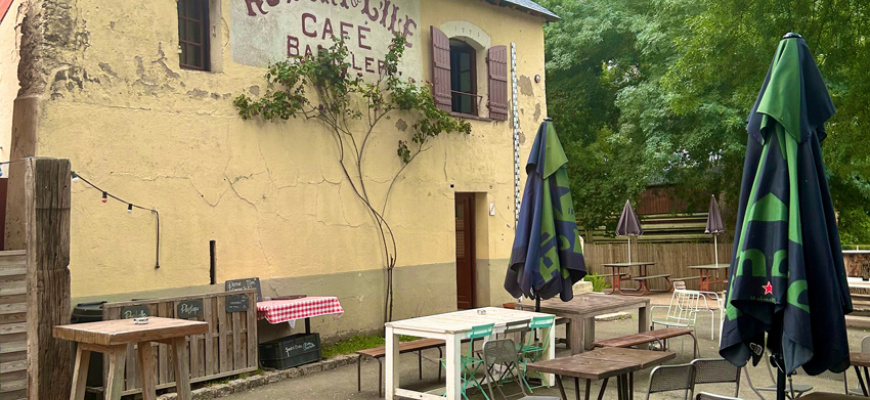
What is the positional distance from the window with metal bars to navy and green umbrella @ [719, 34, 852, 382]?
6843 mm

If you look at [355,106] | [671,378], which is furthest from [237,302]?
[671,378]

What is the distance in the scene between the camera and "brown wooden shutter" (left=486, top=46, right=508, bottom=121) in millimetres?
13000

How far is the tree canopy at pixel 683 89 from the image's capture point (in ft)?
30.9

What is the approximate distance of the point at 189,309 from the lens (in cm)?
800

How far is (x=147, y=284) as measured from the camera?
8.52 metres

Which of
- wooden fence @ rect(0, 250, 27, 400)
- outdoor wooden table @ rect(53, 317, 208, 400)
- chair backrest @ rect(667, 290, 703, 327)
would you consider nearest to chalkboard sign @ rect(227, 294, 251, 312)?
wooden fence @ rect(0, 250, 27, 400)

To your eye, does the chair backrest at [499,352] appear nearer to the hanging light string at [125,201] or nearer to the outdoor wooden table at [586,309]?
the outdoor wooden table at [586,309]

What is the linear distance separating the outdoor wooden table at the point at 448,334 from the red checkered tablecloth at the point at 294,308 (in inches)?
73.3

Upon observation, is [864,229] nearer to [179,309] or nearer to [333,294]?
[333,294]

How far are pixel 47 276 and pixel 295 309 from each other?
10.7 ft

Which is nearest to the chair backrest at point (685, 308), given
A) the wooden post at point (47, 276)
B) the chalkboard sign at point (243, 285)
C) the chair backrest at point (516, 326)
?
the chair backrest at point (516, 326)

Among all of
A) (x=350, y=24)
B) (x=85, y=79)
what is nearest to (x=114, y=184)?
(x=85, y=79)

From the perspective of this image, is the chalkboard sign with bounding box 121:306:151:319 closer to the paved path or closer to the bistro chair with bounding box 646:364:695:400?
the paved path

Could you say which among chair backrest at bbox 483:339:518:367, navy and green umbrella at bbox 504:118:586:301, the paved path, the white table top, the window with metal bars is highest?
the window with metal bars
